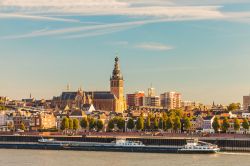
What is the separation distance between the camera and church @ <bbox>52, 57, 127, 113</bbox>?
115m

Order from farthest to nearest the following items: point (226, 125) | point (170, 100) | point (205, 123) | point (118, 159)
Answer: point (170, 100)
point (205, 123)
point (226, 125)
point (118, 159)

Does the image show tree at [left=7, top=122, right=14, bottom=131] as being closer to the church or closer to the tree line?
the church

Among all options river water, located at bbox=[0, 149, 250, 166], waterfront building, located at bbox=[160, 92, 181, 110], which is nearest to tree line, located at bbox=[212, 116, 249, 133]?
river water, located at bbox=[0, 149, 250, 166]

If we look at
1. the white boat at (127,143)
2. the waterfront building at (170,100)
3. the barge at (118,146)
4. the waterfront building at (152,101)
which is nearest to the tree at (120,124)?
the barge at (118,146)

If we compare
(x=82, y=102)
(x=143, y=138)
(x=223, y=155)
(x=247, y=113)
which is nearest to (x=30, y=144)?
(x=143, y=138)

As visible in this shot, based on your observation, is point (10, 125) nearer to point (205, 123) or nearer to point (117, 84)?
point (205, 123)

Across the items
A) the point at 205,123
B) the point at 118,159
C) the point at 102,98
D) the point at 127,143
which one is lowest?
the point at 118,159

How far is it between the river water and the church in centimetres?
6120

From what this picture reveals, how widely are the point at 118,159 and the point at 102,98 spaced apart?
69.6m

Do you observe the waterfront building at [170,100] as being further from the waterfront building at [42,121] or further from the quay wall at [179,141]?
the quay wall at [179,141]

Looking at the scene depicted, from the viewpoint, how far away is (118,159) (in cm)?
4669

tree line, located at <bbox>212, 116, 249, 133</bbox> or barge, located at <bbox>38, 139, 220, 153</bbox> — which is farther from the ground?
tree line, located at <bbox>212, 116, 249, 133</bbox>

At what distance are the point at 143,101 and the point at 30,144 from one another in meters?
101

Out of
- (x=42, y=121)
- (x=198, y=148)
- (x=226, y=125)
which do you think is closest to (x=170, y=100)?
(x=42, y=121)
